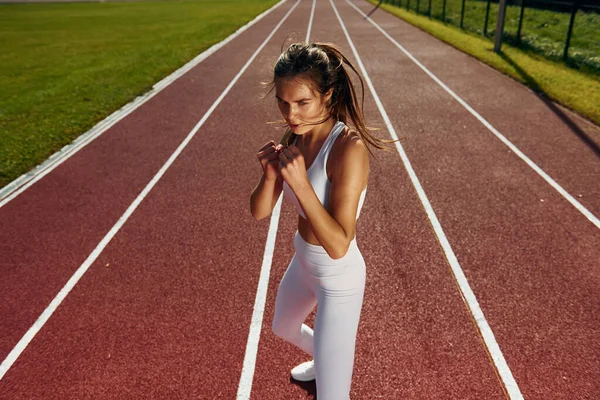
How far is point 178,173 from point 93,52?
13.8 meters

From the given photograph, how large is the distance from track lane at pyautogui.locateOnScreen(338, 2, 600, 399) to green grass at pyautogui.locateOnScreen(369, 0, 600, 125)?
1822 mm

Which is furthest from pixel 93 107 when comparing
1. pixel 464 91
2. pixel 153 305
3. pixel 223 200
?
pixel 464 91

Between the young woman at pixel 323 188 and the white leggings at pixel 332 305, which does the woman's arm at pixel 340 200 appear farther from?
the white leggings at pixel 332 305

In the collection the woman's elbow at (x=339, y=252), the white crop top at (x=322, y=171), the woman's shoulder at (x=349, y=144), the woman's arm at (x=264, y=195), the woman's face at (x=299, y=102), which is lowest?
the woman's elbow at (x=339, y=252)

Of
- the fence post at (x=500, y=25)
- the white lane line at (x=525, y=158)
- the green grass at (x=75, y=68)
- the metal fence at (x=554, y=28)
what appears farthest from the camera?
the fence post at (x=500, y=25)

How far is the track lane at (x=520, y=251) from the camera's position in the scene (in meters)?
3.39

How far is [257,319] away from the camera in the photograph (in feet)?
12.7

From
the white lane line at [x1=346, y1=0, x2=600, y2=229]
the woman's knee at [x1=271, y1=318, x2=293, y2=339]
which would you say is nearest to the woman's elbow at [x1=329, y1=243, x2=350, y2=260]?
the woman's knee at [x1=271, y1=318, x2=293, y2=339]

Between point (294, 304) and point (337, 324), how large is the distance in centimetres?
36

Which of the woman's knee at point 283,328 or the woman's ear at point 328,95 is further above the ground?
the woman's ear at point 328,95

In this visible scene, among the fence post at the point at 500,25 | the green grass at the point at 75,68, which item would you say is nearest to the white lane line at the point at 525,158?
the fence post at the point at 500,25

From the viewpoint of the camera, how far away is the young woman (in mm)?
1831

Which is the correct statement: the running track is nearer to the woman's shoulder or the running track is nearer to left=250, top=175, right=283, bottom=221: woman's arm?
left=250, top=175, right=283, bottom=221: woman's arm

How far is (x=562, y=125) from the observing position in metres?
8.05
